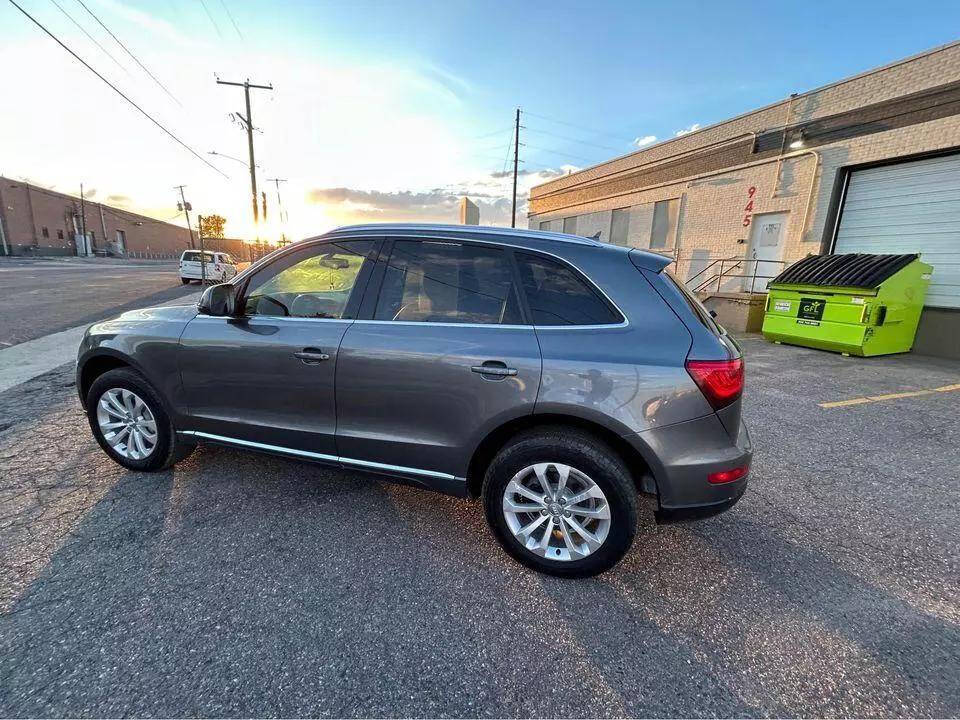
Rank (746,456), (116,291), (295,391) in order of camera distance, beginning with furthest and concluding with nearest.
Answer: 1. (116,291)
2. (295,391)
3. (746,456)

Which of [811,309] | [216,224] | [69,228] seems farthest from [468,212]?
[216,224]

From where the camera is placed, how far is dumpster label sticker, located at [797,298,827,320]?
8.40m

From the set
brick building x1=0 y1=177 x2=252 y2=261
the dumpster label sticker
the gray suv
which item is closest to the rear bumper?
the gray suv

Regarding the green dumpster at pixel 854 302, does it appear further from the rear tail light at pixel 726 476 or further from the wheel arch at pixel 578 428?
the wheel arch at pixel 578 428

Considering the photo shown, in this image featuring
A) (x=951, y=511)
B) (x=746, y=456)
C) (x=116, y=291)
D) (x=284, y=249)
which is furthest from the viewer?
(x=116, y=291)

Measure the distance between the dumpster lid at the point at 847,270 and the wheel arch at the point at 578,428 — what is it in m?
8.26

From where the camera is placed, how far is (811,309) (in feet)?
28.1

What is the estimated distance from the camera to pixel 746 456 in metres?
2.22

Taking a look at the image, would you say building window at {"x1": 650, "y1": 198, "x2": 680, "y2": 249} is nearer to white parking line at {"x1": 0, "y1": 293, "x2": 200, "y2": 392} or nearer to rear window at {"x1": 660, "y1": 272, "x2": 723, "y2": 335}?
rear window at {"x1": 660, "y1": 272, "x2": 723, "y2": 335}

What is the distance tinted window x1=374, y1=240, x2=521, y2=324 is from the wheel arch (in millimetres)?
546

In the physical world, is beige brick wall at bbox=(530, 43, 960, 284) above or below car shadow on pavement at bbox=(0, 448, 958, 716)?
above

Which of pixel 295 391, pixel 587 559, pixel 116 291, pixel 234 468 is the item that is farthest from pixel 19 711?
pixel 116 291

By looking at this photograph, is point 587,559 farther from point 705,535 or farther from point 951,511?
point 951,511

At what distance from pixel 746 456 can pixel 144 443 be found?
397 centimetres
